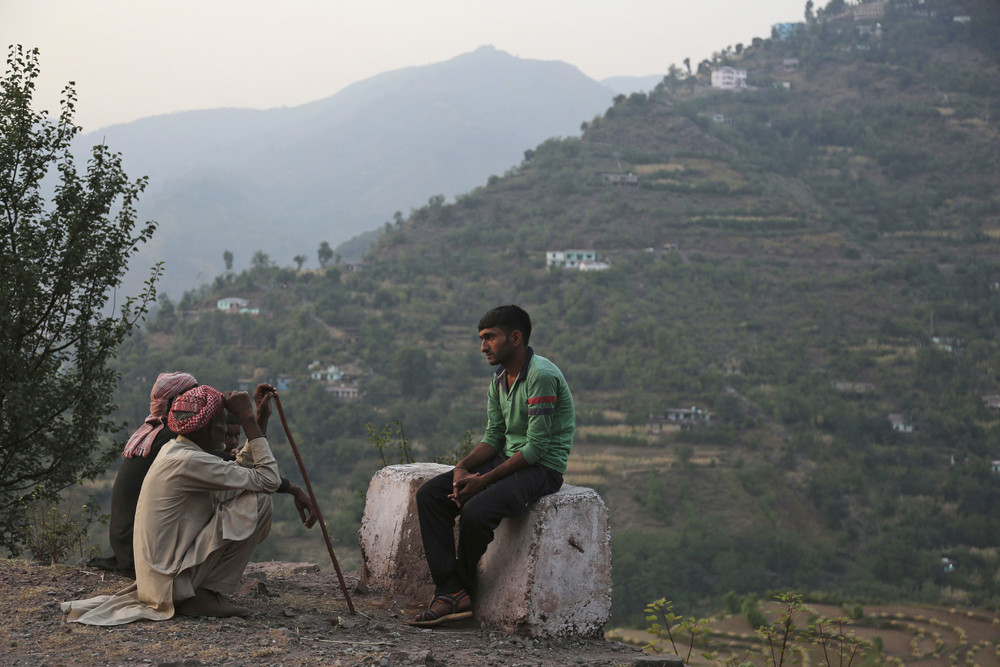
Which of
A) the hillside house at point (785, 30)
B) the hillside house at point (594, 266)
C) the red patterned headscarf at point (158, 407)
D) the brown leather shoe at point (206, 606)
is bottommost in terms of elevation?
the brown leather shoe at point (206, 606)

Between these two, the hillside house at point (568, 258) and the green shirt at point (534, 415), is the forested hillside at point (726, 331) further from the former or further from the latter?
the green shirt at point (534, 415)

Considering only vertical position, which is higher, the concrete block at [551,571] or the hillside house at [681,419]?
the concrete block at [551,571]

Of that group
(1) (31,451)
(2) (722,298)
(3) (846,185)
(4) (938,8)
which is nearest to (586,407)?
(2) (722,298)

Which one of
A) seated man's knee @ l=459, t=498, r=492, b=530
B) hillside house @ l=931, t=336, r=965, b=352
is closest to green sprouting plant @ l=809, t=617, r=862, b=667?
seated man's knee @ l=459, t=498, r=492, b=530

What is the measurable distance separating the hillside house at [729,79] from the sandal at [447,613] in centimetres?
8720

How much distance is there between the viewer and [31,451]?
18.2 ft

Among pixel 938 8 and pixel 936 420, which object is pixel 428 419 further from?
pixel 938 8

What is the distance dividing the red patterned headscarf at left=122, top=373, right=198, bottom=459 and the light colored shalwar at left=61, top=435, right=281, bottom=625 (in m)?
0.42

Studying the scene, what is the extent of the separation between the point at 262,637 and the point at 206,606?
1.16 ft

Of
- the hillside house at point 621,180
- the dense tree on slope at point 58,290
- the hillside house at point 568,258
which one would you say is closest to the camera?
the dense tree on slope at point 58,290

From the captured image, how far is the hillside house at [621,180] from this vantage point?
66.1 meters

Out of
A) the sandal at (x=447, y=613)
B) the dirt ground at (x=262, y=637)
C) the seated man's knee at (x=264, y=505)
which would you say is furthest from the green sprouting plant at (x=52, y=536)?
the sandal at (x=447, y=613)

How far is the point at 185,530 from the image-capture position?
3.26 metres

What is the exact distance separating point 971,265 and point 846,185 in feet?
52.7
